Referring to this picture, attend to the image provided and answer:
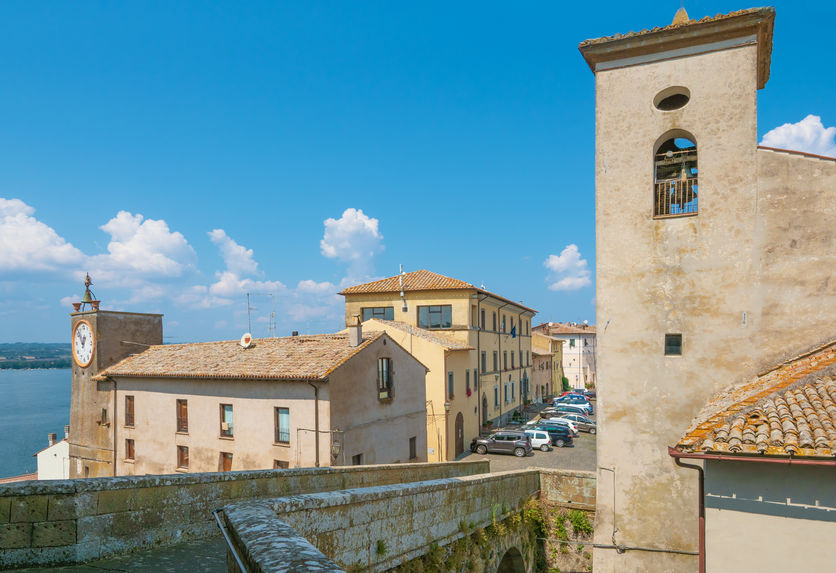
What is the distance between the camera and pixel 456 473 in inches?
584

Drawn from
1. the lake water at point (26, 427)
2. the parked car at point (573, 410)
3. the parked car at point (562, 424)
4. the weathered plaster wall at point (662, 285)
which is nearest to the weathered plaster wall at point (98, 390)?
the weathered plaster wall at point (662, 285)

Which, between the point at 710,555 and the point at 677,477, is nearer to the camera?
the point at 710,555

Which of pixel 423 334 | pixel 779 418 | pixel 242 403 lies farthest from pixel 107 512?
pixel 423 334

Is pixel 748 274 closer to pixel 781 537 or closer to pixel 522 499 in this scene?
pixel 781 537

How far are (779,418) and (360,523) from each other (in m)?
6.30

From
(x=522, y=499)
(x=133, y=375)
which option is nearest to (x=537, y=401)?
(x=133, y=375)

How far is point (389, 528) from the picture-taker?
6.82 metres

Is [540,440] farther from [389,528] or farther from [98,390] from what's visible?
[389,528]

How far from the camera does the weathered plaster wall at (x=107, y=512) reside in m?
5.29

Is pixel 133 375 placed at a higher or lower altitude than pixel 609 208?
lower

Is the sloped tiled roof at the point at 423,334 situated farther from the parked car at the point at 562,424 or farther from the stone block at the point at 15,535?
the stone block at the point at 15,535

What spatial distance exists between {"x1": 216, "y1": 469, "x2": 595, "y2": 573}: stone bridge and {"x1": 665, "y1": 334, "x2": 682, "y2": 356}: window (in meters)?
4.65

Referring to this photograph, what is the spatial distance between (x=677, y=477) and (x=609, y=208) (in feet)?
21.0

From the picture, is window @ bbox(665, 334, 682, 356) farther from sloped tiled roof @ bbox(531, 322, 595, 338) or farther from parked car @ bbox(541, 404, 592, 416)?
sloped tiled roof @ bbox(531, 322, 595, 338)
